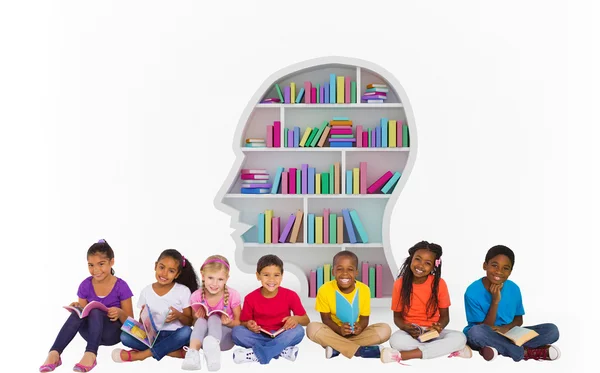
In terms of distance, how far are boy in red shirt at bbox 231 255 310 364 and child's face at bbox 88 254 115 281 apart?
1.03 meters

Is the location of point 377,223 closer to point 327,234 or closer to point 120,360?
point 327,234

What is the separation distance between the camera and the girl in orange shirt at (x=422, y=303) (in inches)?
196

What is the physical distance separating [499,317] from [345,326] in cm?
113

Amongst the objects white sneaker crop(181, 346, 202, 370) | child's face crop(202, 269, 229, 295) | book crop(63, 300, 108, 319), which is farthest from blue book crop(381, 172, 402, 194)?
book crop(63, 300, 108, 319)

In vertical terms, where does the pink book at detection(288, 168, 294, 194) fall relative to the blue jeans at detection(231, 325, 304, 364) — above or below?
above

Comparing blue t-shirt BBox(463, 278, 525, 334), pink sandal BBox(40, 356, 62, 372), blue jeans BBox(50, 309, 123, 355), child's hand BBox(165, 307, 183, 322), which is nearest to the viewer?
pink sandal BBox(40, 356, 62, 372)

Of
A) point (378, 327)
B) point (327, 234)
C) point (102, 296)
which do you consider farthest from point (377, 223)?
point (102, 296)

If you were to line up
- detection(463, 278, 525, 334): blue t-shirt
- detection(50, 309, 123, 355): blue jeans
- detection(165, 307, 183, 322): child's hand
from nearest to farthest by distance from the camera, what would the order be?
1. detection(50, 309, 123, 355): blue jeans
2. detection(165, 307, 183, 322): child's hand
3. detection(463, 278, 525, 334): blue t-shirt

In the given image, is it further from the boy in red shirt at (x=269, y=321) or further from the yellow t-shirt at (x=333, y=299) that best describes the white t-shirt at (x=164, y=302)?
the yellow t-shirt at (x=333, y=299)

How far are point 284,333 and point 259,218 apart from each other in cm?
174

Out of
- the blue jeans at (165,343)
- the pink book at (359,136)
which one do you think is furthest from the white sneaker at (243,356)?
the pink book at (359,136)

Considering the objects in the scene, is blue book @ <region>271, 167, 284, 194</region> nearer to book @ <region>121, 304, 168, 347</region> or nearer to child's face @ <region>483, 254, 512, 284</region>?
book @ <region>121, 304, 168, 347</region>

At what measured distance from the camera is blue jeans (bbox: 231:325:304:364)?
16.1 feet

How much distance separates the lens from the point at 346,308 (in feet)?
16.9
